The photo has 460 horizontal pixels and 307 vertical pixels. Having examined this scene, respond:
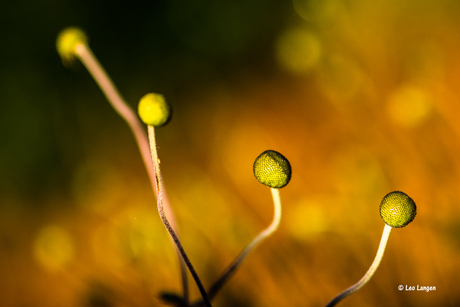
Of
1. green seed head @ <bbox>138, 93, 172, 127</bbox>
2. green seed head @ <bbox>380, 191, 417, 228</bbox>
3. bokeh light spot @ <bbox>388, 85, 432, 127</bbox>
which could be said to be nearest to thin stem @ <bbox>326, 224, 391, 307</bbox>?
green seed head @ <bbox>380, 191, 417, 228</bbox>

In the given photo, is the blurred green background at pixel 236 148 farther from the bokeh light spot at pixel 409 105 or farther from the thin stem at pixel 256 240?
the thin stem at pixel 256 240

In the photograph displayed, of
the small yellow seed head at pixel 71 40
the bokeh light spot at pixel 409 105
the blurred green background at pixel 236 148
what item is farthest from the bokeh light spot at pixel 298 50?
the small yellow seed head at pixel 71 40

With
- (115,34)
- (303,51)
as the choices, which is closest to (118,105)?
(303,51)

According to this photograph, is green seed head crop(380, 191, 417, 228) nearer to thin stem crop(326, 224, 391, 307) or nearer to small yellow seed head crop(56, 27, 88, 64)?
thin stem crop(326, 224, 391, 307)

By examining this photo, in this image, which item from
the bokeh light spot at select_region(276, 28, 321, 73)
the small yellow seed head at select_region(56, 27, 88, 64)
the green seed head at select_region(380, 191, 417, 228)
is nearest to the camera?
the green seed head at select_region(380, 191, 417, 228)

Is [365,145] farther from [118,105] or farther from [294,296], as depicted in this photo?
[118,105]

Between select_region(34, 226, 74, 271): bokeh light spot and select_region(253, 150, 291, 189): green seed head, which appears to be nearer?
select_region(253, 150, 291, 189): green seed head

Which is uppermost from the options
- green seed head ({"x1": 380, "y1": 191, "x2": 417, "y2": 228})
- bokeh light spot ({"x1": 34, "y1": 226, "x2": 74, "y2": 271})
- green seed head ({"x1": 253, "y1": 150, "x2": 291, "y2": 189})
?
bokeh light spot ({"x1": 34, "y1": 226, "x2": 74, "y2": 271})

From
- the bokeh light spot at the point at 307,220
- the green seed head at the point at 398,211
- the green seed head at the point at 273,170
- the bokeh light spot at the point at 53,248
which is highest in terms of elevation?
the bokeh light spot at the point at 53,248

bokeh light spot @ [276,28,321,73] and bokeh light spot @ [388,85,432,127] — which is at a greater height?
bokeh light spot @ [276,28,321,73]
